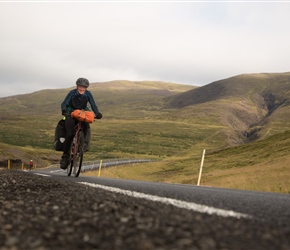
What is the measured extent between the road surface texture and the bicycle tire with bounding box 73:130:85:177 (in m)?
8.21

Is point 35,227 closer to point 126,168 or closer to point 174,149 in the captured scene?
point 126,168

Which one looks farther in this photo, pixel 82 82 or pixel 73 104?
pixel 73 104

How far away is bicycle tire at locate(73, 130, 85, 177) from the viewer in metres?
12.1

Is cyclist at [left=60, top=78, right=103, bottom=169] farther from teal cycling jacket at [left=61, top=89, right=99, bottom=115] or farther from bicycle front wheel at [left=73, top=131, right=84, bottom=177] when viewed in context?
bicycle front wheel at [left=73, top=131, right=84, bottom=177]

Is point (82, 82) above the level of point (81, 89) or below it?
above

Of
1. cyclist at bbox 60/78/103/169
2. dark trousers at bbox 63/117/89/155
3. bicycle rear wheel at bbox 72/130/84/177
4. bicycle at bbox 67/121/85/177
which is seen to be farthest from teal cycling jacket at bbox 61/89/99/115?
bicycle rear wheel at bbox 72/130/84/177

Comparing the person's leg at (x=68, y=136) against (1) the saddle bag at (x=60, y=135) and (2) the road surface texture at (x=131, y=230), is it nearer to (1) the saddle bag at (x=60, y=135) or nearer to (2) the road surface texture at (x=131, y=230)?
(1) the saddle bag at (x=60, y=135)

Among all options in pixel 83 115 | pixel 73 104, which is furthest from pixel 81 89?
pixel 83 115

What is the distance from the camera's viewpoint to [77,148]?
12359mm

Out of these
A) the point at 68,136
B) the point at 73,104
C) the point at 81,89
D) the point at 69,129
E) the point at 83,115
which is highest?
the point at 81,89

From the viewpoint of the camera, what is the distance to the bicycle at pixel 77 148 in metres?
12.1

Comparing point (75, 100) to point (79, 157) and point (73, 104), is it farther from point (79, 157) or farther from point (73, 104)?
point (79, 157)

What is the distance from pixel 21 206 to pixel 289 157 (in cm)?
2756

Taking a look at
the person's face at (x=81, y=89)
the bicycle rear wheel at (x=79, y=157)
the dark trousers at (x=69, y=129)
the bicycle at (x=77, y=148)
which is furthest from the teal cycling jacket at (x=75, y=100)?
the bicycle rear wheel at (x=79, y=157)
